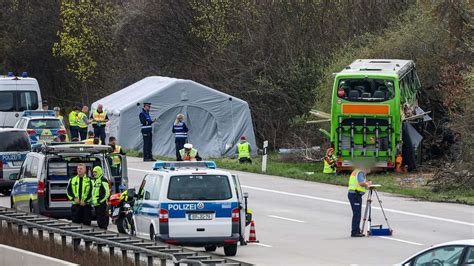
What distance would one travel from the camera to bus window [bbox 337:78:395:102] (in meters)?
39.6

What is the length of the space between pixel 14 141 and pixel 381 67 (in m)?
13.2

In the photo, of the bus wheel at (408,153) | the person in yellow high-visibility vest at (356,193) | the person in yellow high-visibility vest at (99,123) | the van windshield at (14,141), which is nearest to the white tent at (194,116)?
the person in yellow high-visibility vest at (99,123)

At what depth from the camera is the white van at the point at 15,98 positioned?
46688 millimetres

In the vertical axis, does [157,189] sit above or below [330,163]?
above

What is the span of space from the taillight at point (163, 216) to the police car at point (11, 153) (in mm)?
12685

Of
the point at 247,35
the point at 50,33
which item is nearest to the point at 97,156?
the point at 247,35

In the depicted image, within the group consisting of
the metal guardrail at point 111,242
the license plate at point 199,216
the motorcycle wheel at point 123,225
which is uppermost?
the license plate at point 199,216

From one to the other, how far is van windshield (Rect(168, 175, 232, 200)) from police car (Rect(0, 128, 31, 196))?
41.1ft

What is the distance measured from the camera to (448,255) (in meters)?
15.5

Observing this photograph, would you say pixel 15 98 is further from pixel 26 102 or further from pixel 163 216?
pixel 163 216

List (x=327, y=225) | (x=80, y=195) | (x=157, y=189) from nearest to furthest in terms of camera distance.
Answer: (x=157, y=189) → (x=80, y=195) → (x=327, y=225)

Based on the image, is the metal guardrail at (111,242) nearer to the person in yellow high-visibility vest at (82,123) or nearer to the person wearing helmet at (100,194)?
the person wearing helmet at (100,194)

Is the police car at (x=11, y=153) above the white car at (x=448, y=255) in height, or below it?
above

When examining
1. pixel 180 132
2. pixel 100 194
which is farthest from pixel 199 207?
pixel 180 132
